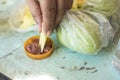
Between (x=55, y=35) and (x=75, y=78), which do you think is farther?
(x=55, y=35)

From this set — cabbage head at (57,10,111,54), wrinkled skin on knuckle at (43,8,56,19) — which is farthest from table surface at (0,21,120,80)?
wrinkled skin on knuckle at (43,8,56,19)

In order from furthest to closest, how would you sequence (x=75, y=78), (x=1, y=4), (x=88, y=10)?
(x=1, y=4), (x=88, y=10), (x=75, y=78)

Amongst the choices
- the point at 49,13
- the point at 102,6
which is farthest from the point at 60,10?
the point at 102,6

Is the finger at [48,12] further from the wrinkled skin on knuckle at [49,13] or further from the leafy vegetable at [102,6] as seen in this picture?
the leafy vegetable at [102,6]

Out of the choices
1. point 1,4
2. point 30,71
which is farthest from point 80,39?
point 1,4

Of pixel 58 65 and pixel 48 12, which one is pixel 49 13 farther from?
pixel 58 65

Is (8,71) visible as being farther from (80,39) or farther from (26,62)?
(80,39)

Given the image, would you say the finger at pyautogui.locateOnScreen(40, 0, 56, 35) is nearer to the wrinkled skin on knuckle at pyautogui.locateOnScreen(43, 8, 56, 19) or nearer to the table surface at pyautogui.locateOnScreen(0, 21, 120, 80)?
the wrinkled skin on knuckle at pyautogui.locateOnScreen(43, 8, 56, 19)
